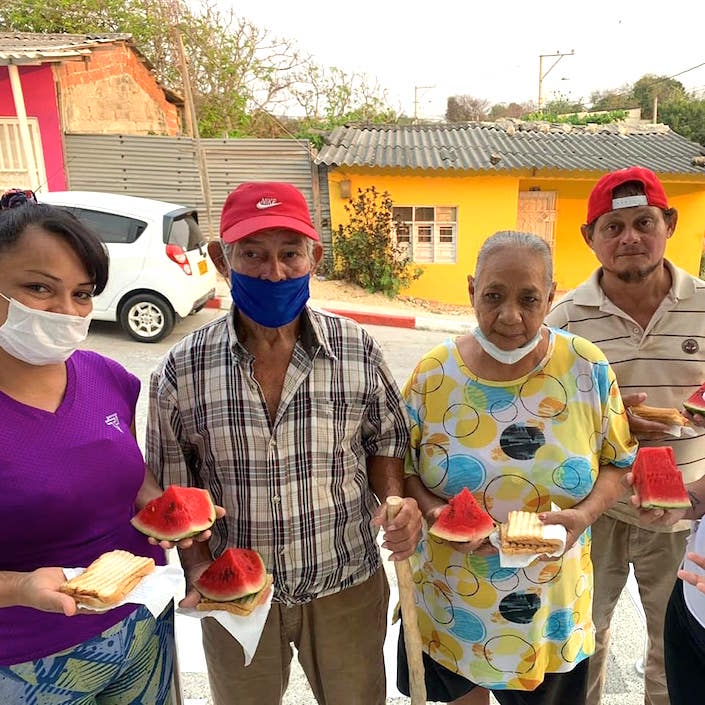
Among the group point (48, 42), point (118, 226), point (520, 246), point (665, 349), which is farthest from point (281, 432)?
point (48, 42)

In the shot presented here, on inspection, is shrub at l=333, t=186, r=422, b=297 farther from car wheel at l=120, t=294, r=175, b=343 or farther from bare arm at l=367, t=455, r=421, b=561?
bare arm at l=367, t=455, r=421, b=561

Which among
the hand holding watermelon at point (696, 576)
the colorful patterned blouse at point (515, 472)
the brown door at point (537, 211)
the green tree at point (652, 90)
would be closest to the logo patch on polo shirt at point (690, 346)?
the colorful patterned blouse at point (515, 472)

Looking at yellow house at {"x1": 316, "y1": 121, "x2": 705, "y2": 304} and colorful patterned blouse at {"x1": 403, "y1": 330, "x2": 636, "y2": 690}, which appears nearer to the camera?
colorful patterned blouse at {"x1": 403, "y1": 330, "x2": 636, "y2": 690}

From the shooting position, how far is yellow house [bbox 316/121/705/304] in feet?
48.6

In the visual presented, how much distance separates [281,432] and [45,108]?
14977mm

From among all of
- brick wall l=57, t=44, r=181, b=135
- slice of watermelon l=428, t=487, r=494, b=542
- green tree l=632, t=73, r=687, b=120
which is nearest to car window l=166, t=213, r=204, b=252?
brick wall l=57, t=44, r=181, b=135

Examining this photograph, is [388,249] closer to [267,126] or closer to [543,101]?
[267,126]

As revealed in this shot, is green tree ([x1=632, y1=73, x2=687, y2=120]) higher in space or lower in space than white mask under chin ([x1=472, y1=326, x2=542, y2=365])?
higher

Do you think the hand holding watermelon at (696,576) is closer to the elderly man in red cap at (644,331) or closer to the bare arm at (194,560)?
the elderly man in red cap at (644,331)

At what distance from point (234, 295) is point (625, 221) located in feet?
5.75

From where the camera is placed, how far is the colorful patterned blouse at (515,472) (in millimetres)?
2123

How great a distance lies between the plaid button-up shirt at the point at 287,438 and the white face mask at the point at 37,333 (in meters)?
→ 0.36

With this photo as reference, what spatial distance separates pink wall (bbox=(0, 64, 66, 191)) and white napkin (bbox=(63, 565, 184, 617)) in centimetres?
1456

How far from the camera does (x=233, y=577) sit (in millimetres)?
1933
